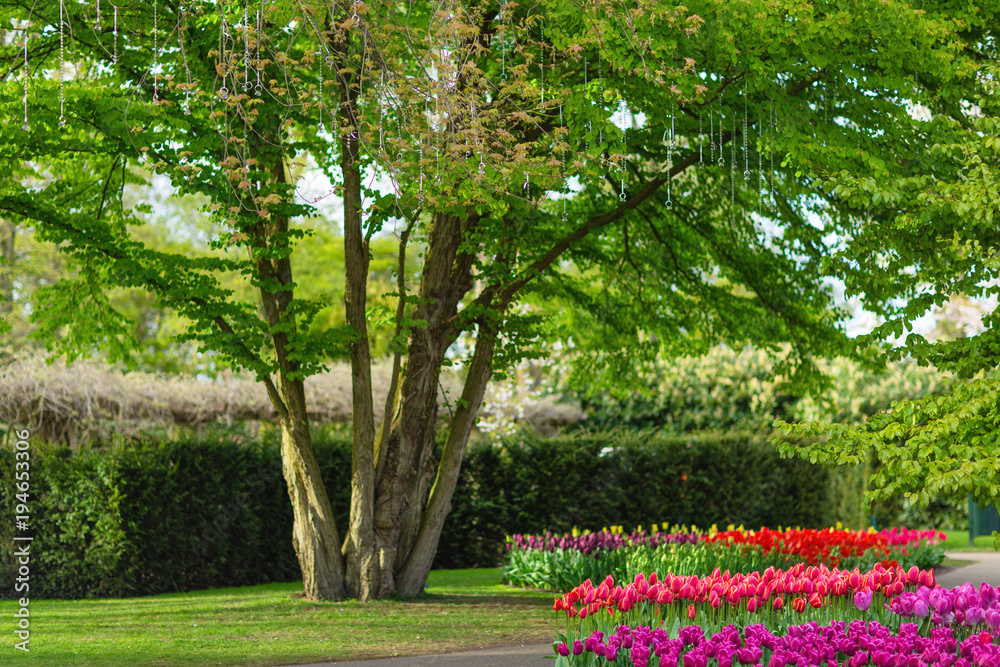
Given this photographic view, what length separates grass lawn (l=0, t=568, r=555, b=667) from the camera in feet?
22.4

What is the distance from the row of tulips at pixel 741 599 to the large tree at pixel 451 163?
242 centimetres

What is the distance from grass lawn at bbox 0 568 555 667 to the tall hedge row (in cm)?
64

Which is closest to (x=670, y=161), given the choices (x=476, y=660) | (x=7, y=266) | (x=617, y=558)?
(x=617, y=558)

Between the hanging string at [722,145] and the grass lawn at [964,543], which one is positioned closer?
the hanging string at [722,145]

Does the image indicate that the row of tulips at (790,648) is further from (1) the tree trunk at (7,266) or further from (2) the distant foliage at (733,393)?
(1) the tree trunk at (7,266)

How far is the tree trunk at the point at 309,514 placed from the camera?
9.59m

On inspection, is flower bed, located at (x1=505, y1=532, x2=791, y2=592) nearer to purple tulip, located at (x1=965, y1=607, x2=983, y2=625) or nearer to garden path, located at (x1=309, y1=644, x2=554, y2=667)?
garden path, located at (x1=309, y1=644, x2=554, y2=667)

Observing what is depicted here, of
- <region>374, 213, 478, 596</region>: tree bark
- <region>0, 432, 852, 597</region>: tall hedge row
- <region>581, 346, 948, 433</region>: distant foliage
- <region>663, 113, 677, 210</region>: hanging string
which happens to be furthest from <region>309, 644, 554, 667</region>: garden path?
<region>581, 346, 948, 433</region>: distant foliage

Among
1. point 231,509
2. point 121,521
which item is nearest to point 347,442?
point 231,509

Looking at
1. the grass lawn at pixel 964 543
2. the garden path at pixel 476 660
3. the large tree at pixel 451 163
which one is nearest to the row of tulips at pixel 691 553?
the large tree at pixel 451 163

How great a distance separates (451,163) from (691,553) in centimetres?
470

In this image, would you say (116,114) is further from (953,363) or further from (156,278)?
(953,363)

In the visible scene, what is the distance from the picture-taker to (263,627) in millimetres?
8039

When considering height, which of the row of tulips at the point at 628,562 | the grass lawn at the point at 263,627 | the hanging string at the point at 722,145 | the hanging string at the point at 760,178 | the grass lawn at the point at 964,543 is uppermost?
the hanging string at the point at 722,145
